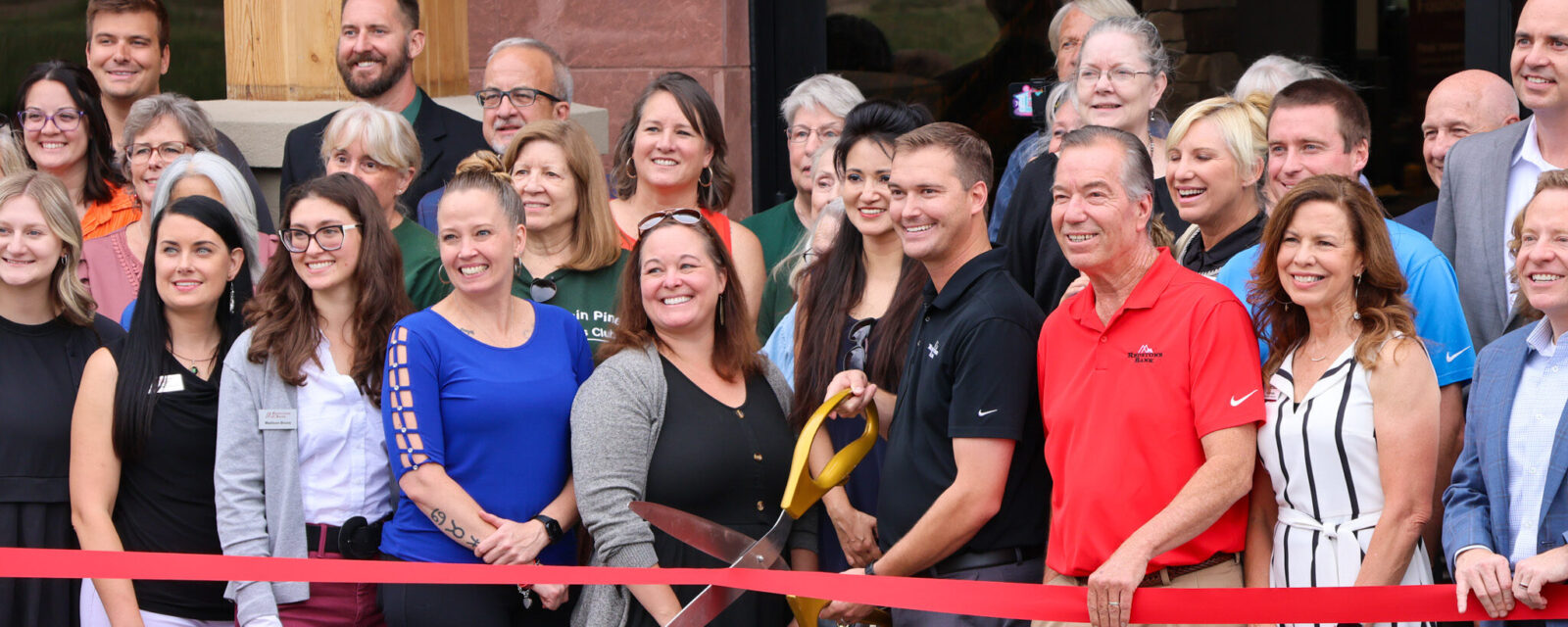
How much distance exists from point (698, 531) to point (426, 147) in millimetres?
3206

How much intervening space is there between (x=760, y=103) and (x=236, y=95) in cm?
257

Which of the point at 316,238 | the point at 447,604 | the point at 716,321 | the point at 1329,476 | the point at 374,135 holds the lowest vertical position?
the point at 447,604

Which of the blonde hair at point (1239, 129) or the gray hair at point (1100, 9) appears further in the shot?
the gray hair at point (1100, 9)

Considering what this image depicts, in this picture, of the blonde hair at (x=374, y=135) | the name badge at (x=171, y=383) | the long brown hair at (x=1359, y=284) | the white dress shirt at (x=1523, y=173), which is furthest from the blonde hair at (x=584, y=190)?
the white dress shirt at (x=1523, y=173)

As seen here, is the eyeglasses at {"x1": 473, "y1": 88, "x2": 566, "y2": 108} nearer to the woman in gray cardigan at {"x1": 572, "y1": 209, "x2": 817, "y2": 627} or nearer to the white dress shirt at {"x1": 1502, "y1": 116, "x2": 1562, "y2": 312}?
the woman in gray cardigan at {"x1": 572, "y1": 209, "x2": 817, "y2": 627}

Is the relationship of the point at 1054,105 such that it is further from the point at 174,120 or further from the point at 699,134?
the point at 174,120

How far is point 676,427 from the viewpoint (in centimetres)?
423

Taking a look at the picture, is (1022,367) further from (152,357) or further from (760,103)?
(760,103)

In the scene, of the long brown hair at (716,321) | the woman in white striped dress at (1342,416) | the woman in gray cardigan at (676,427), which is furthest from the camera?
the long brown hair at (716,321)

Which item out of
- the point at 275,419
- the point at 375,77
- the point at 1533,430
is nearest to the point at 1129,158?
the point at 1533,430

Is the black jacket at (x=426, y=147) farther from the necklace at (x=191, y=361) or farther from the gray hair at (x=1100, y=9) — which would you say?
the gray hair at (x=1100, y=9)

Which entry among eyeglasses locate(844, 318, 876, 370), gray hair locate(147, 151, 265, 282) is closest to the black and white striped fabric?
eyeglasses locate(844, 318, 876, 370)

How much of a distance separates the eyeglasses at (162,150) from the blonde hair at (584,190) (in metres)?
1.30

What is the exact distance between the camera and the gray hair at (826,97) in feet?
20.2
